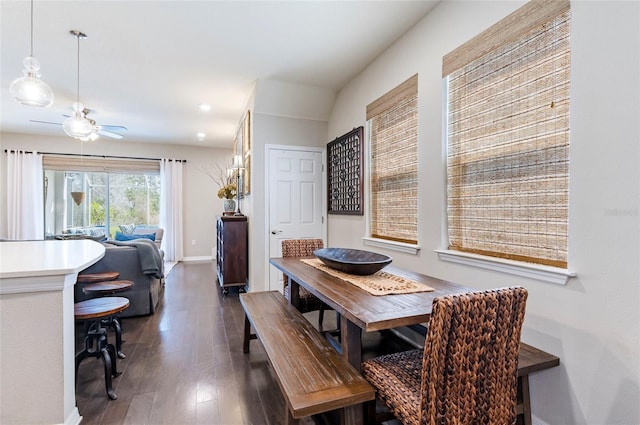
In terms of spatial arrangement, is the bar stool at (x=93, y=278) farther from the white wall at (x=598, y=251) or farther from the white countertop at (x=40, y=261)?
the white wall at (x=598, y=251)

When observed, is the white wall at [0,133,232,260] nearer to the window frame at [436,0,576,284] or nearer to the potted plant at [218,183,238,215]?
the potted plant at [218,183,238,215]

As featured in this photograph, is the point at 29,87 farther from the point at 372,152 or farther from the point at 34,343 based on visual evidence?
the point at 372,152

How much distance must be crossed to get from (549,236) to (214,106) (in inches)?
178

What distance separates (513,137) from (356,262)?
47.8 inches

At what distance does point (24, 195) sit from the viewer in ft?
20.3

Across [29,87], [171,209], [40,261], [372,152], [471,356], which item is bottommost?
[471,356]

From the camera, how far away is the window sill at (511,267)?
4.97 ft

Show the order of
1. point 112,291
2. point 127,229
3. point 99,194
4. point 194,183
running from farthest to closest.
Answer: point 194,183
point 99,194
point 127,229
point 112,291

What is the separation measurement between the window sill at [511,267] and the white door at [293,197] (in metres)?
2.29

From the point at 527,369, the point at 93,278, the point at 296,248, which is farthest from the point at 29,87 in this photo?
the point at 527,369

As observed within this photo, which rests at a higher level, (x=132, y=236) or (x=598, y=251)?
(x=598, y=251)

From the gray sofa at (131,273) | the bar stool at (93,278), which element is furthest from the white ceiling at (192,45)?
the bar stool at (93,278)

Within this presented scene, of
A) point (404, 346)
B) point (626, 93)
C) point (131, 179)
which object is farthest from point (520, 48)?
point (131, 179)

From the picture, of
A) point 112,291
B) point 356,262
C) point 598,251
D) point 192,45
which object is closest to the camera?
point 598,251
